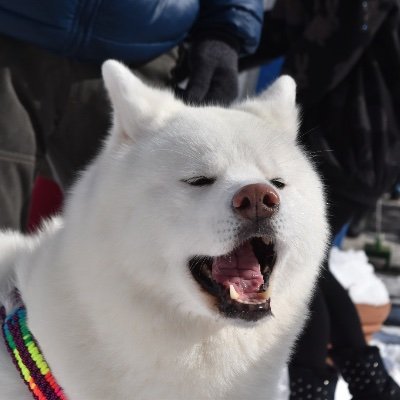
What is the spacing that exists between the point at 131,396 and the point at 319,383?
43.0 inches

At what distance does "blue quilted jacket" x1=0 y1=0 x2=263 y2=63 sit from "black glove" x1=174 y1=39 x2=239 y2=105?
0.25ft

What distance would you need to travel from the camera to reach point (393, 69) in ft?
7.34

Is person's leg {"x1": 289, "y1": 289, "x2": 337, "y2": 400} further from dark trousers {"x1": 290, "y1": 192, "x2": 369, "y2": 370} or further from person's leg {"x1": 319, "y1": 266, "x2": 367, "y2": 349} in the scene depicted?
person's leg {"x1": 319, "y1": 266, "x2": 367, "y2": 349}

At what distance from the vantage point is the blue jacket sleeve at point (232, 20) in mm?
2080

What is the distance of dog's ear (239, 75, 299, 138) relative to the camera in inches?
65.5

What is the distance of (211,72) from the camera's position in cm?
205

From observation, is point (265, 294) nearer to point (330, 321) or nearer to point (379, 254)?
point (330, 321)

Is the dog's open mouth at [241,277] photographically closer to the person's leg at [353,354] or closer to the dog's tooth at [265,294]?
the dog's tooth at [265,294]

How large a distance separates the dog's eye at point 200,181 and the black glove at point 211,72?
2.37ft

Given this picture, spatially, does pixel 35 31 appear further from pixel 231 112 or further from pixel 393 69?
pixel 393 69

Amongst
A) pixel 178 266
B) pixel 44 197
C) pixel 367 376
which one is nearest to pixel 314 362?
pixel 367 376

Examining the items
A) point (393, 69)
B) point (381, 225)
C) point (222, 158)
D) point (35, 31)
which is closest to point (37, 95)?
point (35, 31)

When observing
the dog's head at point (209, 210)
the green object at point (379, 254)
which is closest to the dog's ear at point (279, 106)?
the dog's head at point (209, 210)

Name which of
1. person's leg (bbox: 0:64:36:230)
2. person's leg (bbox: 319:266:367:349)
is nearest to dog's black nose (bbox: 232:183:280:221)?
person's leg (bbox: 0:64:36:230)
